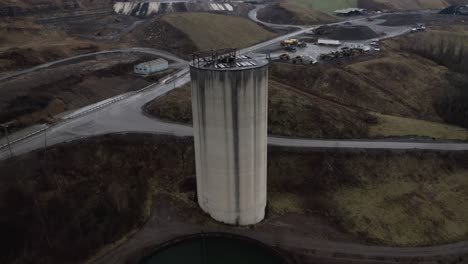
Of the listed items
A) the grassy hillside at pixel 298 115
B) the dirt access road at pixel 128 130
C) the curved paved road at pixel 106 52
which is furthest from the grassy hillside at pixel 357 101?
the curved paved road at pixel 106 52

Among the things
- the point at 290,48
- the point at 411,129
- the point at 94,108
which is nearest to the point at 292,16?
the point at 290,48

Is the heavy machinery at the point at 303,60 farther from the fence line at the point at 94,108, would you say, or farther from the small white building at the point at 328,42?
the fence line at the point at 94,108

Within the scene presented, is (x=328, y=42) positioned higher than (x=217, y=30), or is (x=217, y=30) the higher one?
(x=217, y=30)

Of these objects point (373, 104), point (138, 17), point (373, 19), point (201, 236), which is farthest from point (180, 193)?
point (373, 19)

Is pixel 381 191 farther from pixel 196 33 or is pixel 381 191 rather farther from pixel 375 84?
pixel 196 33

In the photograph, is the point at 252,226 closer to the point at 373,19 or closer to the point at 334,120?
the point at 334,120

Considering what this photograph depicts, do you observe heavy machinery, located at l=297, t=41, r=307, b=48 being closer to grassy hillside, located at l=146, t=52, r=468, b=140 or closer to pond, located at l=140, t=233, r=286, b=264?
grassy hillside, located at l=146, t=52, r=468, b=140

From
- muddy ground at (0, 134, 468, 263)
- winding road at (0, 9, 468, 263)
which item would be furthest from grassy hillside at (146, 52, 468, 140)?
muddy ground at (0, 134, 468, 263)
